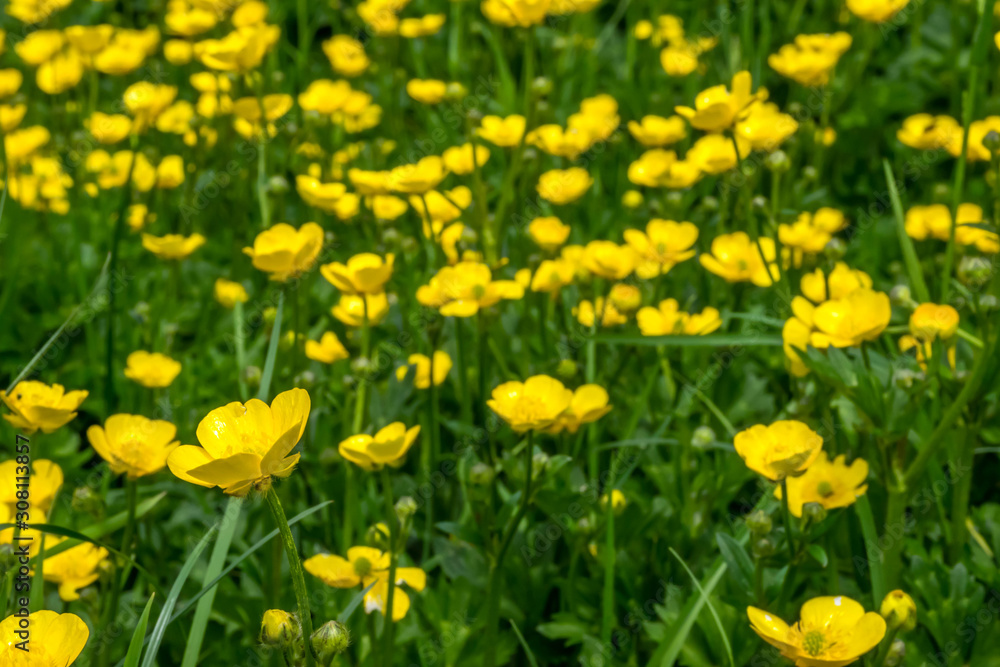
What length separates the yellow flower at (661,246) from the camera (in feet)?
6.24

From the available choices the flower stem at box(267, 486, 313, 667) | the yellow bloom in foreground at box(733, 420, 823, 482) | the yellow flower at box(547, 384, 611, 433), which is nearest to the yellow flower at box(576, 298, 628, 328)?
the yellow flower at box(547, 384, 611, 433)

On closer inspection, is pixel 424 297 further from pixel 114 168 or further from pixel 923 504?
pixel 114 168

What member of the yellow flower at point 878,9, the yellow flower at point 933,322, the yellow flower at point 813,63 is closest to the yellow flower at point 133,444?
the yellow flower at point 933,322

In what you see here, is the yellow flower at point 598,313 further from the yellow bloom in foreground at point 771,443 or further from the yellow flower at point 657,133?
the yellow flower at point 657,133

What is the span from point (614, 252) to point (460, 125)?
1.16 m

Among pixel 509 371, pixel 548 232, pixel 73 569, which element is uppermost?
pixel 548 232

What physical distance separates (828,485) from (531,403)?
0.42m

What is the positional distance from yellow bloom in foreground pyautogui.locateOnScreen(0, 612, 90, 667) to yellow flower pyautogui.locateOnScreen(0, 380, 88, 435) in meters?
0.35

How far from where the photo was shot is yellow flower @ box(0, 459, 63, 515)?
1.30 m

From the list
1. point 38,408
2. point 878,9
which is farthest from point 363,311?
point 878,9

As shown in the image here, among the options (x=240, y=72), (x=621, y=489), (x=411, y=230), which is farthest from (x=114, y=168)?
(x=621, y=489)

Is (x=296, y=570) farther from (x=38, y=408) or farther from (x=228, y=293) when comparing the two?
(x=228, y=293)

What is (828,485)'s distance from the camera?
4.51 feet

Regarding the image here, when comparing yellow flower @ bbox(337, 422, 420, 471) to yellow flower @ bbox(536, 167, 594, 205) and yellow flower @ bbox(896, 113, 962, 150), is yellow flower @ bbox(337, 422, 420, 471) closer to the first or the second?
yellow flower @ bbox(536, 167, 594, 205)
